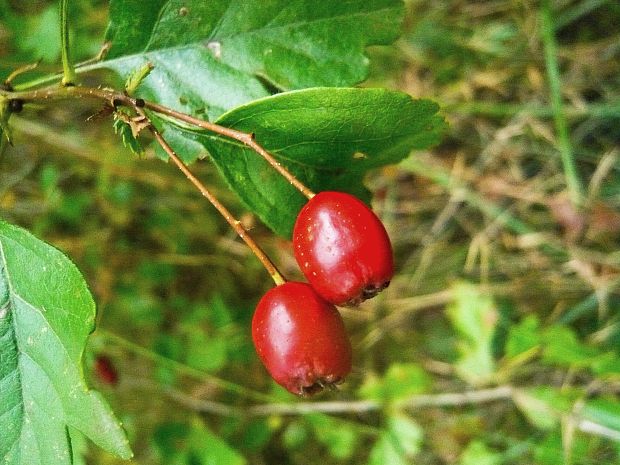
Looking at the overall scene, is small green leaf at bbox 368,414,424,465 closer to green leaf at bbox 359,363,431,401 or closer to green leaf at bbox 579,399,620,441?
green leaf at bbox 359,363,431,401

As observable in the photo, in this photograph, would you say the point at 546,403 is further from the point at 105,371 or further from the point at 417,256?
the point at 105,371

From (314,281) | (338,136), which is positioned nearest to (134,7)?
(338,136)

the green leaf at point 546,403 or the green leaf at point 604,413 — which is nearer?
the green leaf at point 604,413

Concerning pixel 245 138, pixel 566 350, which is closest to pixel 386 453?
pixel 566 350

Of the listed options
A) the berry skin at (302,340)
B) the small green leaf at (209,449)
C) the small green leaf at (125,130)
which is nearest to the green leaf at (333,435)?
the small green leaf at (209,449)

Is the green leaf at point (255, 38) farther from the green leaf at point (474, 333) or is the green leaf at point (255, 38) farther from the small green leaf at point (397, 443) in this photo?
the small green leaf at point (397, 443)

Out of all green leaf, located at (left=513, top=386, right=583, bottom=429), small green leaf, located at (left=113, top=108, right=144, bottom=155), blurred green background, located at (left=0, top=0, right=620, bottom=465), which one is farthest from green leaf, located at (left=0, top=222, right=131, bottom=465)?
green leaf, located at (left=513, top=386, right=583, bottom=429)

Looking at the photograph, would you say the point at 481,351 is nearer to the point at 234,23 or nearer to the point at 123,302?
the point at 123,302
